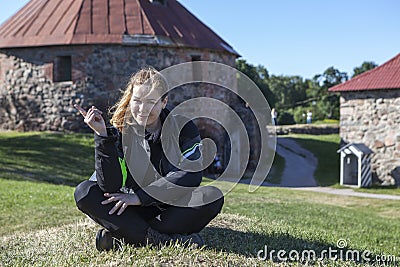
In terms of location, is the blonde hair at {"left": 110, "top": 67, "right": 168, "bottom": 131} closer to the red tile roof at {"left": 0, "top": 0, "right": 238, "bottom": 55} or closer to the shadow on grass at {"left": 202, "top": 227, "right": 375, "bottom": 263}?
the shadow on grass at {"left": 202, "top": 227, "right": 375, "bottom": 263}

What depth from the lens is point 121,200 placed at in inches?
147

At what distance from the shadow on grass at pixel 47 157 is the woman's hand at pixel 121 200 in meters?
8.75

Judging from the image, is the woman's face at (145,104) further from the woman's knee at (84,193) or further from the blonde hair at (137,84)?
the woman's knee at (84,193)

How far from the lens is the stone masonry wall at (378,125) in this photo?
1487cm

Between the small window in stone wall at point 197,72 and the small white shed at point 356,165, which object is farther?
the small window in stone wall at point 197,72


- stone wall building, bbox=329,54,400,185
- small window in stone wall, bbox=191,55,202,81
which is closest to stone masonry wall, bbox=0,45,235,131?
small window in stone wall, bbox=191,55,202,81

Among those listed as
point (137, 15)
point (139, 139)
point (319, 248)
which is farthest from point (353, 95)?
point (139, 139)

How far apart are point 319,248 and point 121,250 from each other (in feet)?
6.02

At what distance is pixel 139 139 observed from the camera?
3.98 meters

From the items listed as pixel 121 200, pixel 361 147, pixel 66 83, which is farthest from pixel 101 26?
pixel 121 200

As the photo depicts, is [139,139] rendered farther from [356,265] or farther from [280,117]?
[280,117]

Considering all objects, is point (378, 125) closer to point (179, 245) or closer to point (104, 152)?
point (179, 245)

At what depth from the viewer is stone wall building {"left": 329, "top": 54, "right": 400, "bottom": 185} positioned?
14.9 meters

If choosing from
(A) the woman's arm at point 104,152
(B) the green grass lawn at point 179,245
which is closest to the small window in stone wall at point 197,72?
(B) the green grass lawn at point 179,245
